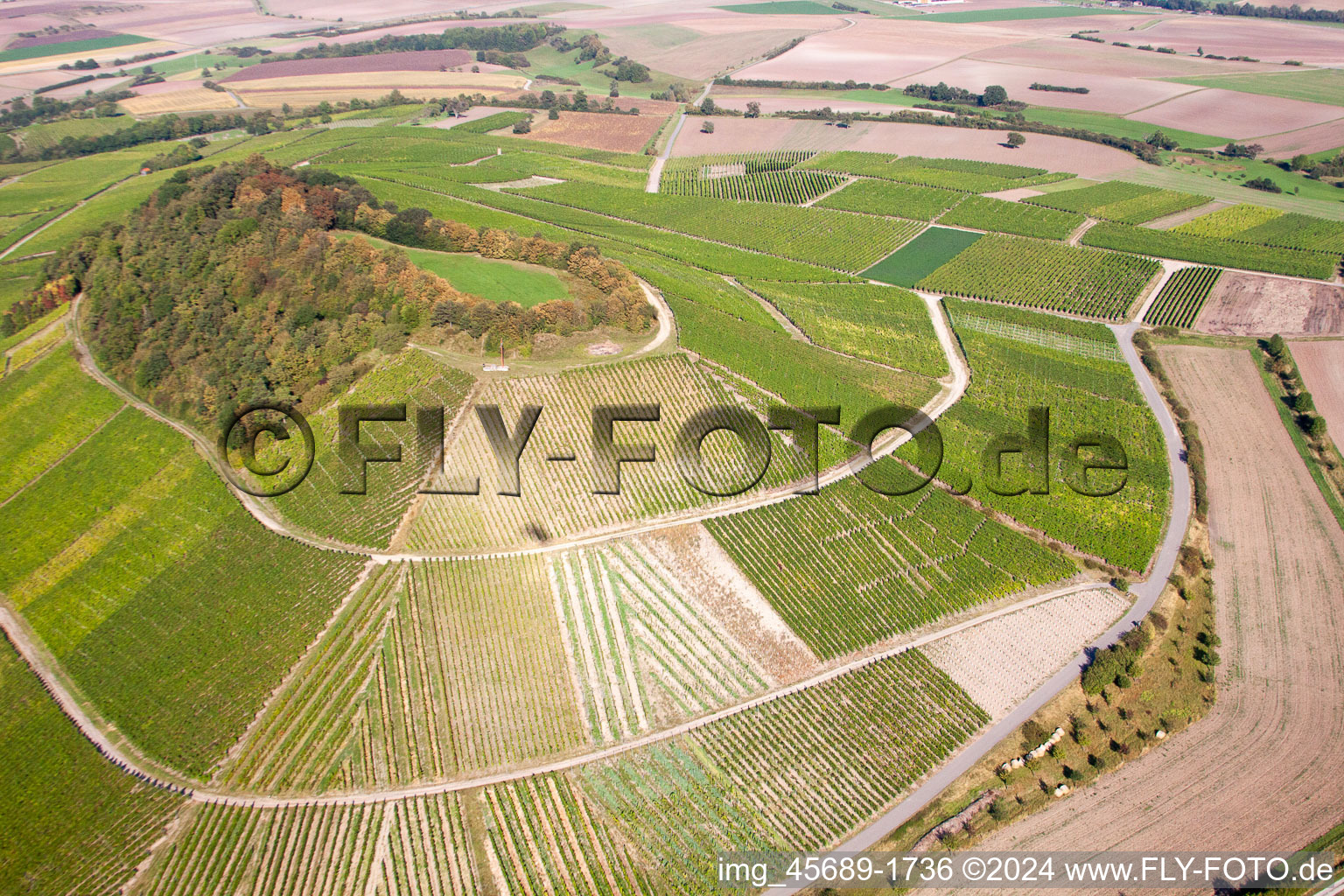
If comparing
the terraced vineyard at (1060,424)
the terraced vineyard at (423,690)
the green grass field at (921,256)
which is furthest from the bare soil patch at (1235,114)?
the terraced vineyard at (423,690)

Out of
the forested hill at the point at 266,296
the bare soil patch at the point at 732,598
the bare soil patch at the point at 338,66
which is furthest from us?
the bare soil patch at the point at 338,66

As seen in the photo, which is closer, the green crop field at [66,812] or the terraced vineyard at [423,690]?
the green crop field at [66,812]

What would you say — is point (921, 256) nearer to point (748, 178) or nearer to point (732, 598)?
point (748, 178)

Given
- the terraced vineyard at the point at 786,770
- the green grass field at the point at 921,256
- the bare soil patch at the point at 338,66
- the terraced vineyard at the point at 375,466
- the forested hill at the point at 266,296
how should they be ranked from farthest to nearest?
the bare soil patch at the point at 338,66 < the green grass field at the point at 921,256 < the forested hill at the point at 266,296 < the terraced vineyard at the point at 375,466 < the terraced vineyard at the point at 786,770

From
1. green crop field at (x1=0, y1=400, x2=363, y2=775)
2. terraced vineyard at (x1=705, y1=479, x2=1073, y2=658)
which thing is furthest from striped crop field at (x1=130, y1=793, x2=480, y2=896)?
terraced vineyard at (x1=705, y1=479, x2=1073, y2=658)

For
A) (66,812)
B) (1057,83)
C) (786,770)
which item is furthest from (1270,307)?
(66,812)

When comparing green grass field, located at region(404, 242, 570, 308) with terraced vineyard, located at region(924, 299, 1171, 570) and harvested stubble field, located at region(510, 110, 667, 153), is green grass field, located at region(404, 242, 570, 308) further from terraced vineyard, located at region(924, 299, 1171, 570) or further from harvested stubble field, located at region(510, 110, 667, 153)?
harvested stubble field, located at region(510, 110, 667, 153)

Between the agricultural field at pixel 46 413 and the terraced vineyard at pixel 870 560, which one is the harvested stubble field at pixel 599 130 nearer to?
the agricultural field at pixel 46 413

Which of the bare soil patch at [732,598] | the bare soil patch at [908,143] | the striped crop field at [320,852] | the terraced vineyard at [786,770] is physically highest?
the bare soil patch at [908,143]
